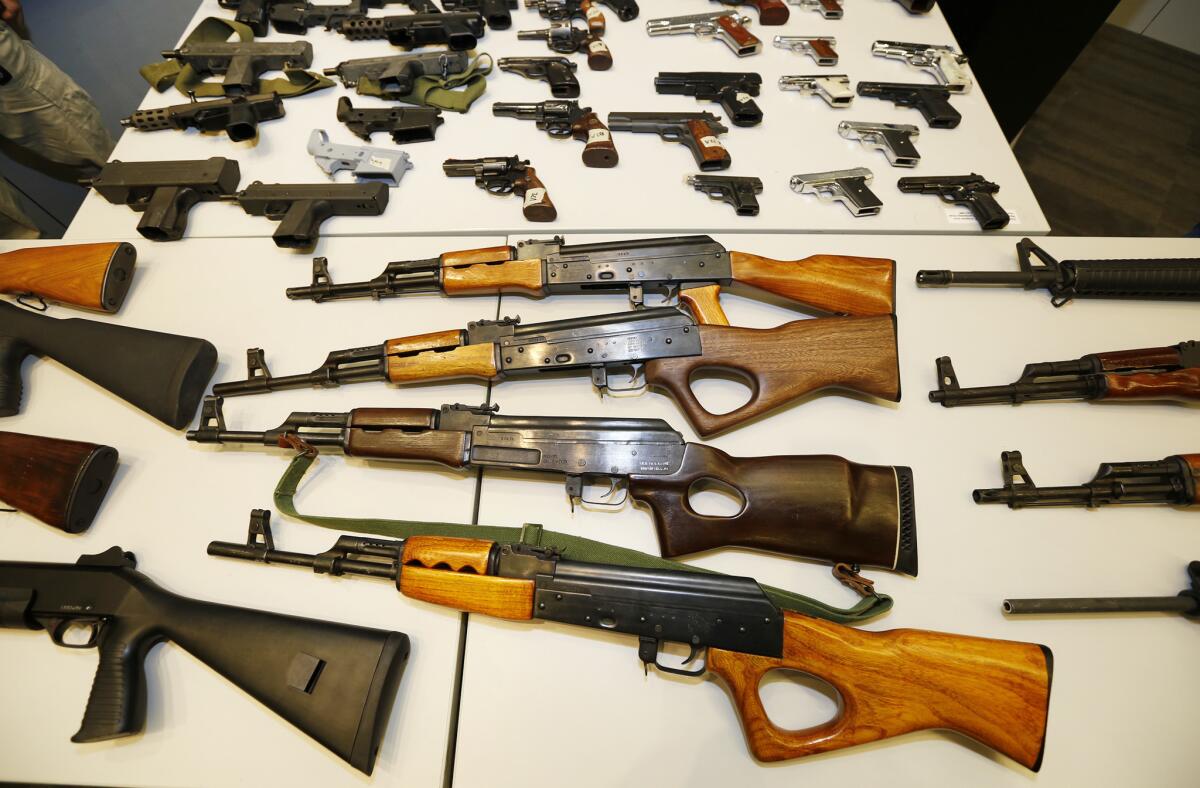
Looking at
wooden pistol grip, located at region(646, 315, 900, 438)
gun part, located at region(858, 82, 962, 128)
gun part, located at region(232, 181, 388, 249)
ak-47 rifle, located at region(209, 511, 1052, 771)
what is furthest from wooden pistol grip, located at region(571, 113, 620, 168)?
ak-47 rifle, located at region(209, 511, 1052, 771)

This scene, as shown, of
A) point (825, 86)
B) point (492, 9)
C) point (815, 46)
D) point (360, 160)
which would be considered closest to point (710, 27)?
point (815, 46)

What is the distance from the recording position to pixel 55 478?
7.12ft

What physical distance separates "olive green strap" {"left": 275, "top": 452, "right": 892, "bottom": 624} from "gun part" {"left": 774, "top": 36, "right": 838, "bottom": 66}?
3.51 metres

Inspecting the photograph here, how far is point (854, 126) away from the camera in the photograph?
10.6ft

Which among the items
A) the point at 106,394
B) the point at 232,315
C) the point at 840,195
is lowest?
the point at 106,394

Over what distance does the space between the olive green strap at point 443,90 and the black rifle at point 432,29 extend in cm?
29

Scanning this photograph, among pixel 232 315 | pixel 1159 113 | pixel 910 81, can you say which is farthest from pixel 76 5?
pixel 1159 113

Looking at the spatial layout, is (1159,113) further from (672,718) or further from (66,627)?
(66,627)

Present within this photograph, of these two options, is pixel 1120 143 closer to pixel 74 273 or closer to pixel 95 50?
pixel 74 273

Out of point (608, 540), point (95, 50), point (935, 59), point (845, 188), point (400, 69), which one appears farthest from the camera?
Result: point (95, 50)

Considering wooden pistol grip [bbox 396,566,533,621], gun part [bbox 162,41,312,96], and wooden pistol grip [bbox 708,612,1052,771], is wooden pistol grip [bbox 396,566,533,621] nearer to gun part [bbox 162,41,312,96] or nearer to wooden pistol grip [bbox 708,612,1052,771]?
wooden pistol grip [bbox 708,612,1052,771]

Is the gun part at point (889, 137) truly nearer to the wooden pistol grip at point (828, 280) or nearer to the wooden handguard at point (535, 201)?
the wooden pistol grip at point (828, 280)

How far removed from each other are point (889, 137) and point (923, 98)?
56cm

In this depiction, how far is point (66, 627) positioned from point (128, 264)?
179 centimetres
